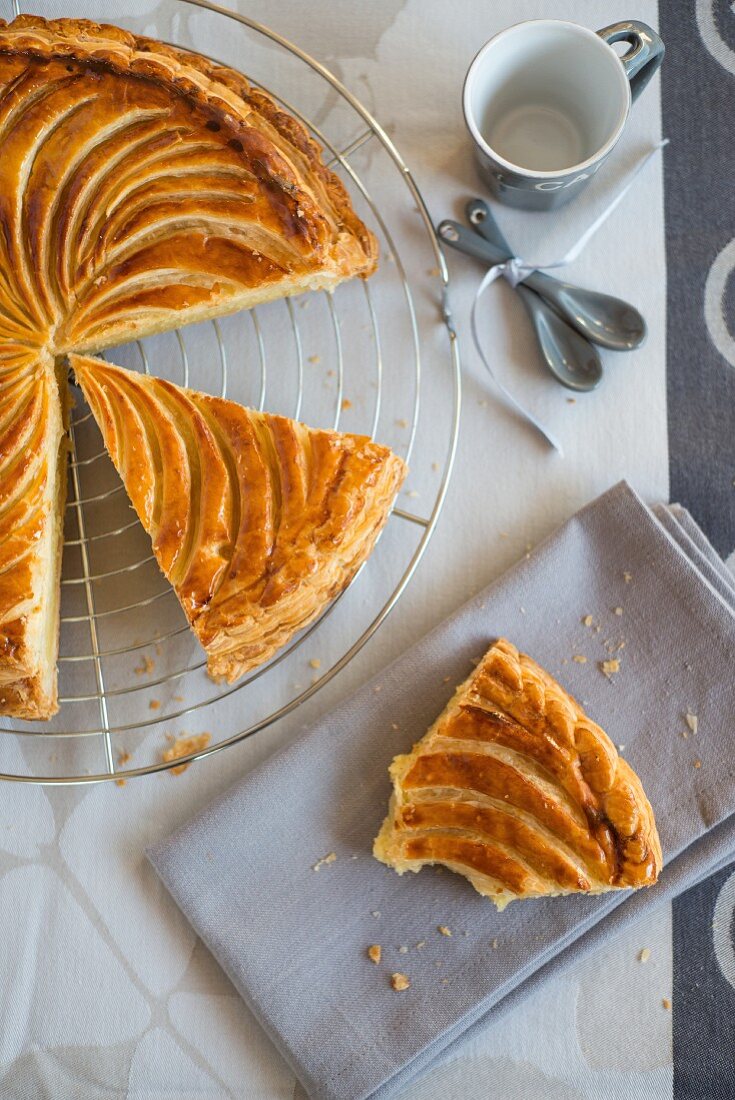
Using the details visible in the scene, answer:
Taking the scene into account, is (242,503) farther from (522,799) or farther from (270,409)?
(522,799)

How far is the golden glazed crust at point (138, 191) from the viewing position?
302 cm

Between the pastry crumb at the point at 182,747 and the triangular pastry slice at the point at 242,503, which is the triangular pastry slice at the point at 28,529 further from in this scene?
the pastry crumb at the point at 182,747

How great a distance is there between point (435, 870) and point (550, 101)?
2.92 meters

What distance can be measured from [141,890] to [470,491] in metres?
1.97

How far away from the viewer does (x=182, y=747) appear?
3430mm

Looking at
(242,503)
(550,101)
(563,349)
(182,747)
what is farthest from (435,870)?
(550,101)

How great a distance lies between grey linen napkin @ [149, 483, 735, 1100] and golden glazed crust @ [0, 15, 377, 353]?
147 cm

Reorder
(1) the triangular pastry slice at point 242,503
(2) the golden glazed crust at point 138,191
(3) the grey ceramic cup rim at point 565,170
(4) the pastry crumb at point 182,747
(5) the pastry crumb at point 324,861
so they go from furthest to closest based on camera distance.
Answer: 1. (4) the pastry crumb at point 182,747
2. (5) the pastry crumb at point 324,861
3. (3) the grey ceramic cup rim at point 565,170
4. (2) the golden glazed crust at point 138,191
5. (1) the triangular pastry slice at point 242,503

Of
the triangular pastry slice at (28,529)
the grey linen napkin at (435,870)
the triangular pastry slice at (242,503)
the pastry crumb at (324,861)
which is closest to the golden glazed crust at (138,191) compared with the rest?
the triangular pastry slice at (28,529)

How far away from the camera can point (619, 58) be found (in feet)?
10.4

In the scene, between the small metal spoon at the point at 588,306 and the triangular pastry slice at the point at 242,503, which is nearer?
the triangular pastry slice at the point at 242,503

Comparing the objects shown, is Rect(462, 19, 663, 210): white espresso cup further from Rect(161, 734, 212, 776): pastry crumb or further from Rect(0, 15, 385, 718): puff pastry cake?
Rect(161, 734, 212, 776): pastry crumb

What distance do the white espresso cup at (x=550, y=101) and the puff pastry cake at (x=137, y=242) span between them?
0.64 meters

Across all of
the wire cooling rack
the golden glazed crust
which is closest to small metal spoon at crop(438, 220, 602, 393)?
the wire cooling rack
